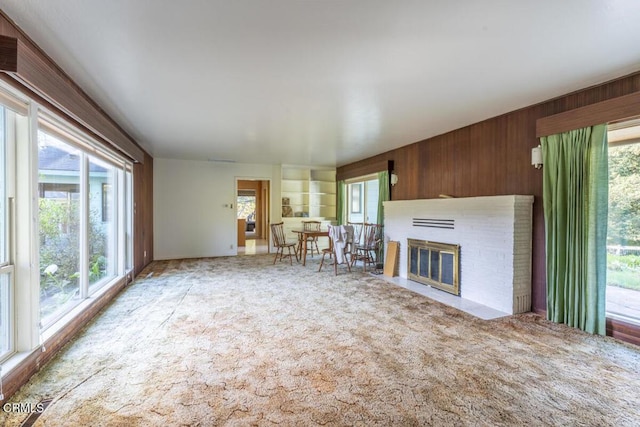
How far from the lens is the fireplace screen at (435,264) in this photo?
4.13 m

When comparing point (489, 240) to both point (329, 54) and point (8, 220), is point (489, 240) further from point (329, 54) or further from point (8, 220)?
point (8, 220)

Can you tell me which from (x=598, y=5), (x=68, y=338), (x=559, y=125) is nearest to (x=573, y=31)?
(x=598, y=5)

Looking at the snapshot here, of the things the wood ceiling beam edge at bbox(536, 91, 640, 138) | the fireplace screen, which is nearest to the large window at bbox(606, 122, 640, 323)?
the wood ceiling beam edge at bbox(536, 91, 640, 138)

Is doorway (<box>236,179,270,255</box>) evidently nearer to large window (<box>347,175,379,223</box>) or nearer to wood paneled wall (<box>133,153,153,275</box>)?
wood paneled wall (<box>133,153,153,275</box>)

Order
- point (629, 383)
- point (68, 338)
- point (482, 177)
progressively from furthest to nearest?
point (482, 177) < point (68, 338) < point (629, 383)

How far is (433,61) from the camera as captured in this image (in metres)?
2.33

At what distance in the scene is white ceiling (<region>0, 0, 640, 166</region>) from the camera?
1731 mm

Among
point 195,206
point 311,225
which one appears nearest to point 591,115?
point 311,225

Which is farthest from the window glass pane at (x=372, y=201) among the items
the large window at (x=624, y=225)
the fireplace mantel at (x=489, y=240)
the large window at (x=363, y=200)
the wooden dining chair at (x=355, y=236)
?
the large window at (x=624, y=225)

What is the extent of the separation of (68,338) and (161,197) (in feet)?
15.4

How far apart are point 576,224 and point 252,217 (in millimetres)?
12004

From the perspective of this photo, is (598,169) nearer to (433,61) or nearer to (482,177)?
(482,177)

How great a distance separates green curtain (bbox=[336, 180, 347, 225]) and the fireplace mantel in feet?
10.5

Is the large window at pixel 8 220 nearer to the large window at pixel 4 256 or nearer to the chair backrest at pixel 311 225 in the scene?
the large window at pixel 4 256
